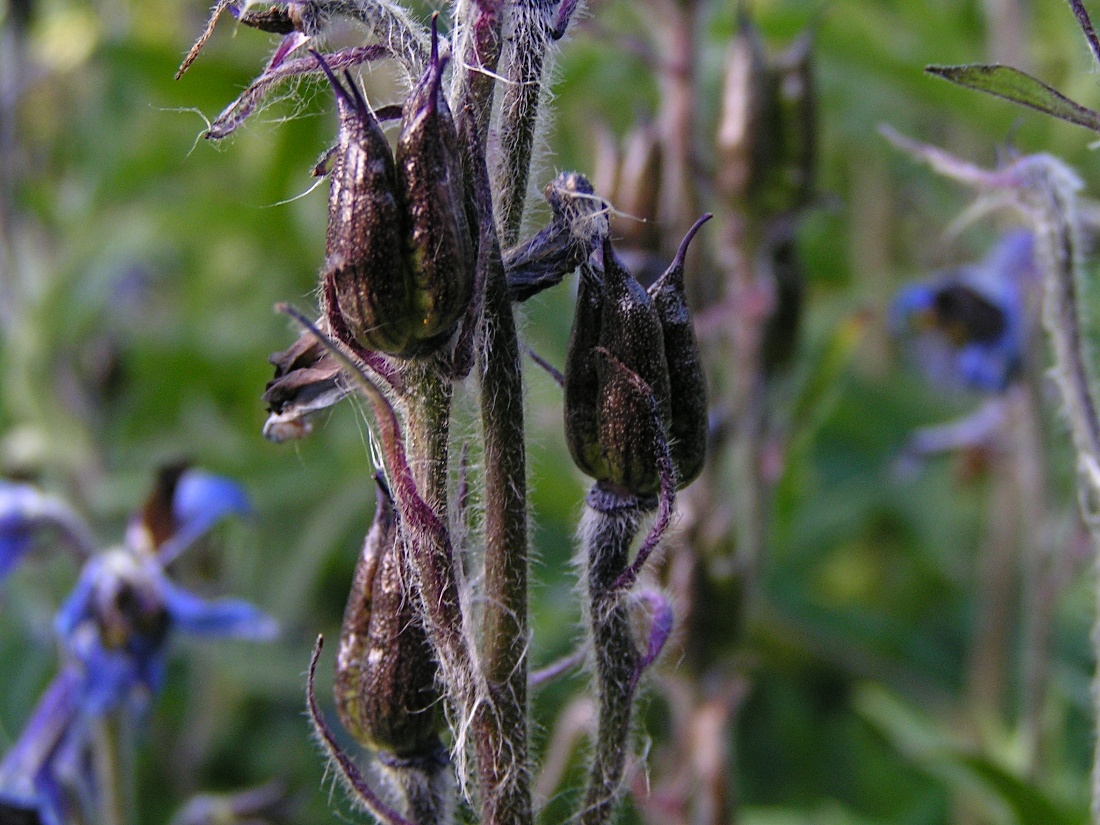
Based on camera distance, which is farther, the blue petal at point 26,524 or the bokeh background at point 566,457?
the bokeh background at point 566,457

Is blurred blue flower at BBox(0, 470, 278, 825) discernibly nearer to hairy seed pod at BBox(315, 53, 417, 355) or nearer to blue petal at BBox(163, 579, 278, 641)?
blue petal at BBox(163, 579, 278, 641)

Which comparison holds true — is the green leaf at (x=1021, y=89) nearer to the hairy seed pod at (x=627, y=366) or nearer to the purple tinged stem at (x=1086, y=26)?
the purple tinged stem at (x=1086, y=26)

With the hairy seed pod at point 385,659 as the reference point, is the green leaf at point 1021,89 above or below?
above

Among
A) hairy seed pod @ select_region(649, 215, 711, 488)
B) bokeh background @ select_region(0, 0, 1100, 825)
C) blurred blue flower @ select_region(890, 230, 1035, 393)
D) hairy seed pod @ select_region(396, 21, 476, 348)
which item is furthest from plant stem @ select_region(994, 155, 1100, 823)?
blurred blue flower @ select_region(890, 230, 1035, 393)

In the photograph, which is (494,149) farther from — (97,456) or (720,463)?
(97,456)

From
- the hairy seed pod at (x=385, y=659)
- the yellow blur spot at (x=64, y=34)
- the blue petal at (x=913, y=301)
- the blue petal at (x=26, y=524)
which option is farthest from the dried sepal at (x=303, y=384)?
the yellow blur spot at (x=64, y=34)

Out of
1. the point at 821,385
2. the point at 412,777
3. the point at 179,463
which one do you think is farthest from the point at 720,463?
the point at 412,777

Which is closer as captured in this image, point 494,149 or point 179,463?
point 494,149
